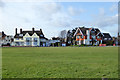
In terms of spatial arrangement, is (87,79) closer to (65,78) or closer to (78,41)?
(65,78)

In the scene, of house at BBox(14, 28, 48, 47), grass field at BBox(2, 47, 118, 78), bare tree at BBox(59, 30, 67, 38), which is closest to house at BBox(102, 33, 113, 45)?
bare tree at BBox(59, 30, 67, 38)

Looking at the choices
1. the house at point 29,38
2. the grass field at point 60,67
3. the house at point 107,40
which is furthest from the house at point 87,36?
the grass field at point 60,67

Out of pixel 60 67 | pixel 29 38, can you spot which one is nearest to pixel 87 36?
pixel 29 38

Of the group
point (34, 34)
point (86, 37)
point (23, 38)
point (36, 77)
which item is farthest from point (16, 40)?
point (36, 77)

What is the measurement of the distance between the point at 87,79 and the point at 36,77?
2.57 m

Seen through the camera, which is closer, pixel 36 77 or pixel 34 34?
pixel 36 77

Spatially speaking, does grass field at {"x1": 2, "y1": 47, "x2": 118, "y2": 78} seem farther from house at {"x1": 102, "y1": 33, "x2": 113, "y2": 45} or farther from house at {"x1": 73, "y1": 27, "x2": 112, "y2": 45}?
house at {"x1": 102, "y1": 33, "x2": 113, "y2": 45}

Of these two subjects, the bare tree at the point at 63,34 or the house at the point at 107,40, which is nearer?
the bare tree at the point at 63,34

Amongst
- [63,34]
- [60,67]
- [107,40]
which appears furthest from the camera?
[107,40]

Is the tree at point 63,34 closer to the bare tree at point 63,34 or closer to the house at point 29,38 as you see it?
the bare tree at point 63,34

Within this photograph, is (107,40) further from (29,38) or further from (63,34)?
(29,38)

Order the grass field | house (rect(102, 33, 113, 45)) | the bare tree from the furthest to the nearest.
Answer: house (rect(102, 33, 113, 45)) < the bare tree < the grass field

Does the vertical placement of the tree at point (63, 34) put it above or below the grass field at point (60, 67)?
above

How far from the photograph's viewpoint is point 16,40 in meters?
73.6
